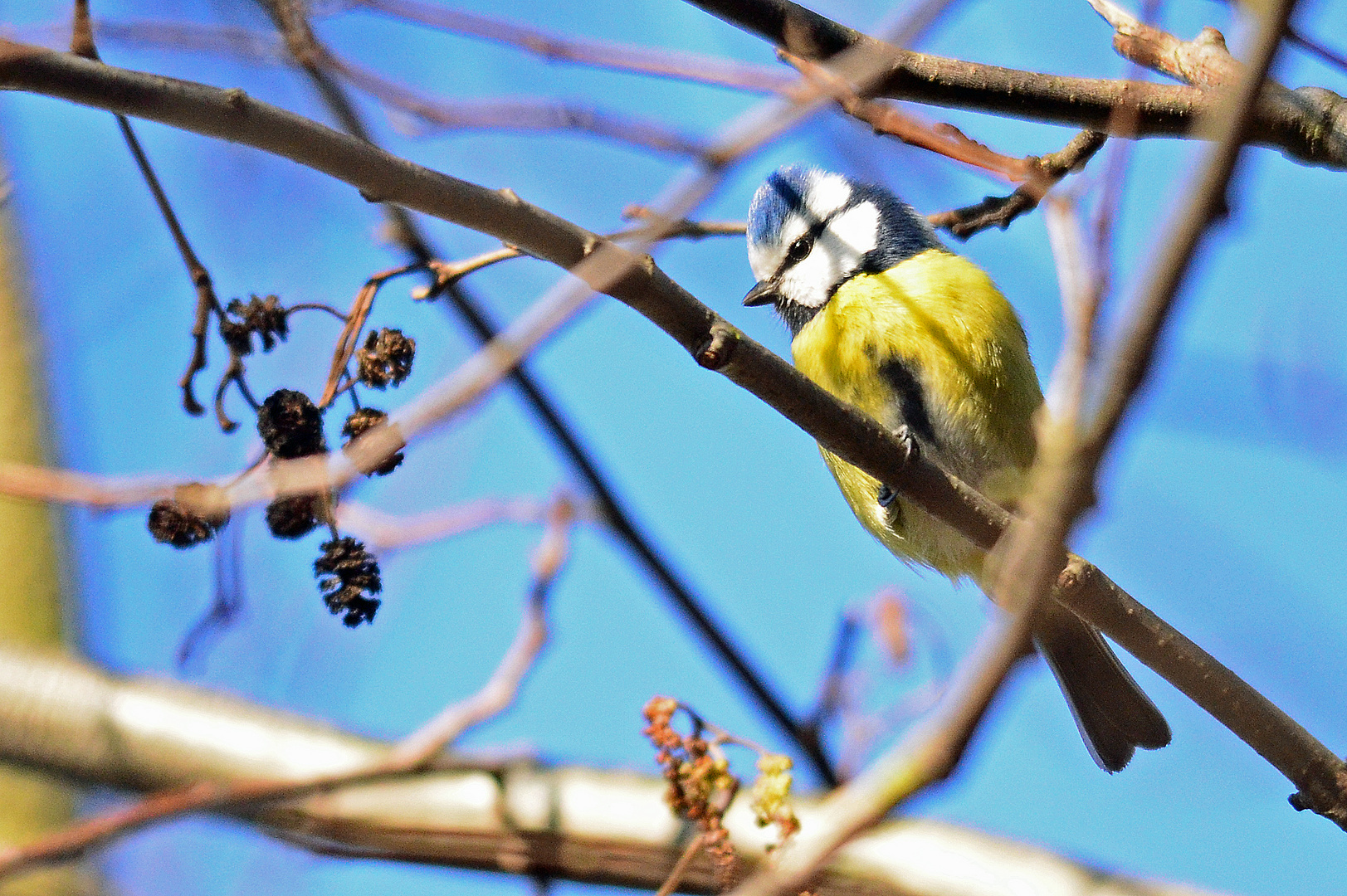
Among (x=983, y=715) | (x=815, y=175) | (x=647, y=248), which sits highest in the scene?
(x=815, y=175)

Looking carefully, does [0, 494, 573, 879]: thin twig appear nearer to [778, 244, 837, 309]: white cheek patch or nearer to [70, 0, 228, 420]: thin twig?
[70, 0, 228, 420]: thin twig

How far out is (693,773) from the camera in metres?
1.26

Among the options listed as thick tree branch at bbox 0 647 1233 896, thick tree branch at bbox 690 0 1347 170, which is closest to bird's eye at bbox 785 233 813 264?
thick tree branch at bbox 690 0 1347 170

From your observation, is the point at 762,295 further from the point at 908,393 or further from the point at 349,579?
the point at 349,579

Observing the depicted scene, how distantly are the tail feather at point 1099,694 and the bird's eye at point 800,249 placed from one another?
0.88 m

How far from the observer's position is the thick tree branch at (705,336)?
3.01 feet

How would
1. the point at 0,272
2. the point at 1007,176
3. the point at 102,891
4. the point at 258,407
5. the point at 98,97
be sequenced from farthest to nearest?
the point at 0,272
the point at 102,891
the point at 258,407
the point at 1007,176
the point at 98,97

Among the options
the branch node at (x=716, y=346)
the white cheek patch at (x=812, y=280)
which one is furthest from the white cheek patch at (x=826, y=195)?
the branch node at (x=716, y=346)

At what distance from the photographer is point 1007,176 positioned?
1.04m

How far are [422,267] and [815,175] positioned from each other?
1830 millimetres

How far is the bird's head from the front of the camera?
2.41 metres

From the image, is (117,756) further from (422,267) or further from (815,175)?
(815,175)

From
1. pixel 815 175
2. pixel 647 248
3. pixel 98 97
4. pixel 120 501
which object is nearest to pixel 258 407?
pixel 120 501

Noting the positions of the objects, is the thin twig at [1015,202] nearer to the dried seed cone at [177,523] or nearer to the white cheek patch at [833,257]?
the white cheek patch at [833,257]
